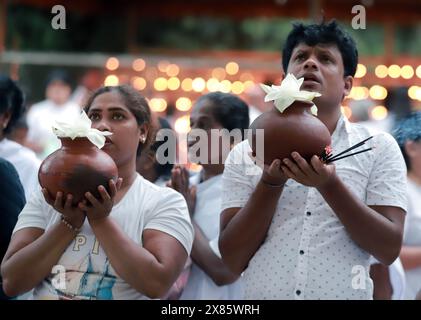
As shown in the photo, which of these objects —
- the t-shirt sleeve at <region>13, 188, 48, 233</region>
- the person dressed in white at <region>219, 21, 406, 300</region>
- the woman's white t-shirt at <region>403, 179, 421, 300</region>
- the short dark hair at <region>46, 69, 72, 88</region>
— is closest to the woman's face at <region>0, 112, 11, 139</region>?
the t-shirt sleeve at <region>13, 188, 48, 233</region>

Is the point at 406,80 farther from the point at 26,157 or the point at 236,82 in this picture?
the point at 26,157

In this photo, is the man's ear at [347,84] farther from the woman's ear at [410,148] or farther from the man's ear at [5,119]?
the man's ear at [5,119]

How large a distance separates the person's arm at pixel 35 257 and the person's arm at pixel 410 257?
5.12ft

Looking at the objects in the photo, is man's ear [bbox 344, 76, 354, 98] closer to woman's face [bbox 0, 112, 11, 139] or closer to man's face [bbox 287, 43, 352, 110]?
man's face [bbox 287, 43, 352, 110]

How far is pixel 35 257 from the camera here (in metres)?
2.59

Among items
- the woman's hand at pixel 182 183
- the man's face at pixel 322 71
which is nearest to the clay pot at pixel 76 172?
the man's face at pixel 322 71

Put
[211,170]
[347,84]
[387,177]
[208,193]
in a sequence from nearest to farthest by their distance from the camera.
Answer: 1. [387,177]
2. [347,84]
3. [208,193]
4. [211,170]

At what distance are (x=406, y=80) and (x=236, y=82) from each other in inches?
75.5

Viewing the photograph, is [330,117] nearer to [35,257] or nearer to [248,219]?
[248,219]

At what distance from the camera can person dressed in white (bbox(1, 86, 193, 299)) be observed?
255 centimetres

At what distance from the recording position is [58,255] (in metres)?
2.62

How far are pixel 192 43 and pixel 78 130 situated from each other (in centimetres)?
751

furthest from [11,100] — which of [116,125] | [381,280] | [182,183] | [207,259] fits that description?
[381,280]
